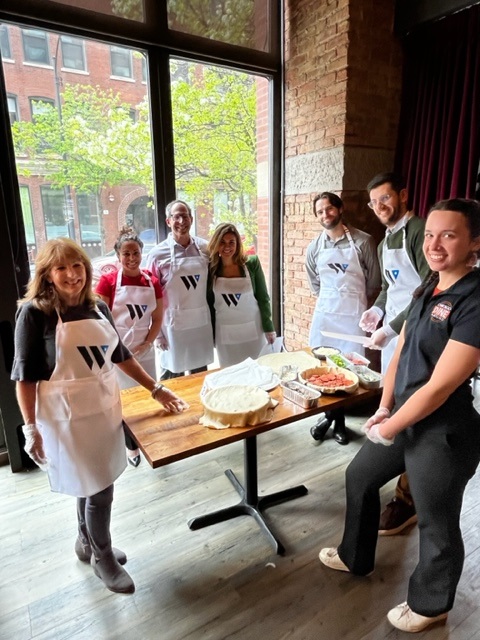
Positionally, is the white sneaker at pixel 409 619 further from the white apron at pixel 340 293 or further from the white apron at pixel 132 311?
the white apron at pixel 132 311

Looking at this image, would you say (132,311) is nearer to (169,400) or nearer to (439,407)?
(169,400)

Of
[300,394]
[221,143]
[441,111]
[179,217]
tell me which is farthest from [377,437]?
[221,143]

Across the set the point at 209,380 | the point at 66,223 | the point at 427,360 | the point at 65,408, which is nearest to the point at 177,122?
the point at 66,223

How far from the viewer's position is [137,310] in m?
2.40

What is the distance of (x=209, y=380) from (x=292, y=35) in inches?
110

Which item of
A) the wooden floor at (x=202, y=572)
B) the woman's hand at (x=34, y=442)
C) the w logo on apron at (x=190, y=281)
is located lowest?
the wooden floor at (x=202, y=572)

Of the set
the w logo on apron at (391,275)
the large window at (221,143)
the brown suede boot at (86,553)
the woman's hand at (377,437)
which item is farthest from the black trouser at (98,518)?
the large window at (221,143)

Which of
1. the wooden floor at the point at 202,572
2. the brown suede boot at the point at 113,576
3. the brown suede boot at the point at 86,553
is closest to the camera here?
the wooden floor at the point at 202,572

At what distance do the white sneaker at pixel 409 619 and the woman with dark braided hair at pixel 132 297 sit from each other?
1609 millimetres

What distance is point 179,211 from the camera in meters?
2.52

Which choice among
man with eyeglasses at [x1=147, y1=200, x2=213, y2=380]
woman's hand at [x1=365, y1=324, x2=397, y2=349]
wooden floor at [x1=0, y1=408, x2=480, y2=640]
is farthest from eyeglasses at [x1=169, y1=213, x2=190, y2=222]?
wooden floor at [x1=0, y1=408, x2=480, y2=640]

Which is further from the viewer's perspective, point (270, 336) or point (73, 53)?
point (270, 336)

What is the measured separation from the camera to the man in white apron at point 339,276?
107 inches

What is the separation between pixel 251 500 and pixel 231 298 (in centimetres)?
125
